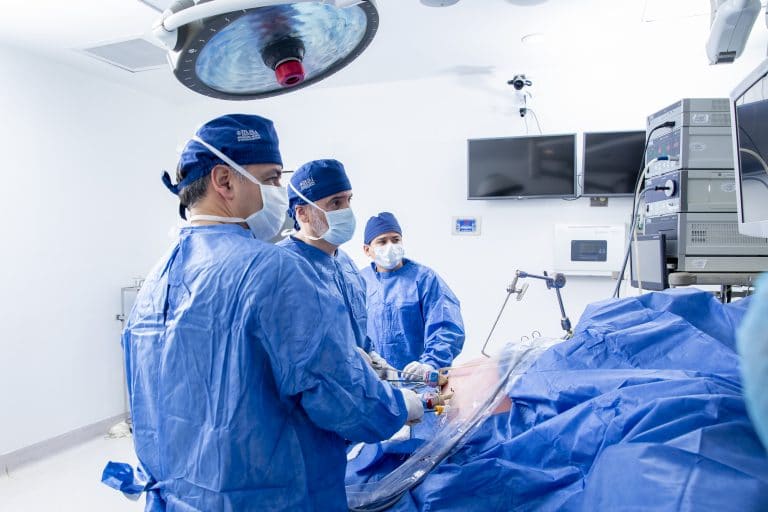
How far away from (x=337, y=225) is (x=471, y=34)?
1.82m

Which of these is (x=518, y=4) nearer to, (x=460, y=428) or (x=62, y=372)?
(x=460, y=428)

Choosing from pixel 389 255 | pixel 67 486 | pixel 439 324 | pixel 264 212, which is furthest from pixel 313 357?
pixel 67 486

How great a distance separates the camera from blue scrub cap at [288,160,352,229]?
1.72m

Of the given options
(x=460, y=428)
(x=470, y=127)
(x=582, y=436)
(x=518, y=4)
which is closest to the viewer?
(x=582, y=436)

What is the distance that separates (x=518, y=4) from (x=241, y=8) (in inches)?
89.0

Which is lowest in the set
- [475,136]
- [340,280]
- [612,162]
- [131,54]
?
[340,280]

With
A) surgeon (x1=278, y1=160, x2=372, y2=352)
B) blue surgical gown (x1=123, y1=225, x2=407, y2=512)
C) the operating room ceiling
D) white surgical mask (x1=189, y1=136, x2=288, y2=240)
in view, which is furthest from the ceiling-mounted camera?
blue surgical gown (x1=123, y1=225, x2=407, y2=512)

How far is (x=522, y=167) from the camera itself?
11.2 feet

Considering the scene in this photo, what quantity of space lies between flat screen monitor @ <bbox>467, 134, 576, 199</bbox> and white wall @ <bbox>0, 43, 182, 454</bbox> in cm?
254

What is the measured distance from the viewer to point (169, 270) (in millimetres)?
998

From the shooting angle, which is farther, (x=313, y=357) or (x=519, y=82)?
(x=519, y=82)

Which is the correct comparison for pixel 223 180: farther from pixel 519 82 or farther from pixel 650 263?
pixel 519 82

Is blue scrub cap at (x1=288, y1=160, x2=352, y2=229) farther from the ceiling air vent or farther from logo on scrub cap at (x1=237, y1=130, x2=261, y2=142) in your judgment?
the ceiling air vent

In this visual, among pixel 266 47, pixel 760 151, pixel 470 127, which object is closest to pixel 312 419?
pixel 266 47
